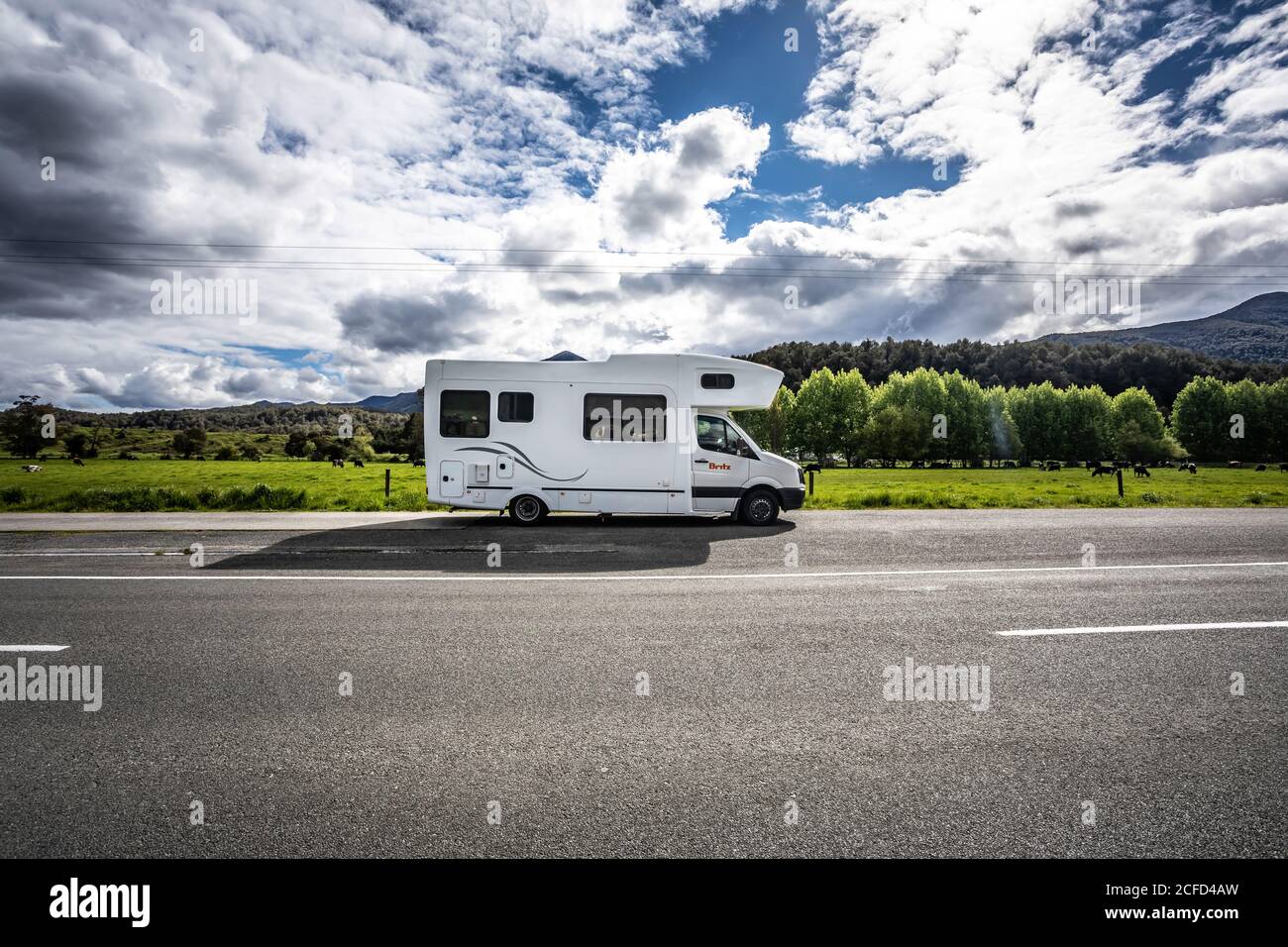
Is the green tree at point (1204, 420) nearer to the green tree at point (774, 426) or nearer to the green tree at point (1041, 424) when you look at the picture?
the green tree at point (1041, 424)

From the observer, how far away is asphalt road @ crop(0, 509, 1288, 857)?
2.85 meters

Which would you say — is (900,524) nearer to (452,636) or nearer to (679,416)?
(679,416)

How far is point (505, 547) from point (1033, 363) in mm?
156790

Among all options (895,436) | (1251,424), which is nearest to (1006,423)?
(895,436)

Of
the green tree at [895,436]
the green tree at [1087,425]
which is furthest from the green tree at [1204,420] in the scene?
the green tree at [895,436]

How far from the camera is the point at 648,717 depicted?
13.2 ft

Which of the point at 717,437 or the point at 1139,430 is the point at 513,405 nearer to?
the point at 717,437

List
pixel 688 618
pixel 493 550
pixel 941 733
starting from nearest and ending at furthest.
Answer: pixel 941 733 → pixel 688 618 → pixel 493 550

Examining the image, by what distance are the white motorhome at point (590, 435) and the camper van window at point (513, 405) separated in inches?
0.8
